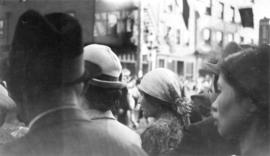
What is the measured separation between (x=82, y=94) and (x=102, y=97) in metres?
0.13

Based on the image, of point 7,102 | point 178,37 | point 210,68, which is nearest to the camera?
point 7,102

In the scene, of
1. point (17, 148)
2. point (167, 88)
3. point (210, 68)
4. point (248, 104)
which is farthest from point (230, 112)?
point (17, 148)

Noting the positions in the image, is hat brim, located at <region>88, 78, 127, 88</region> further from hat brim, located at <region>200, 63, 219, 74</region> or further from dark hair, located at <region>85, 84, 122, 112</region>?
hat brim, located at <region>200, 63, 219, 74</region>

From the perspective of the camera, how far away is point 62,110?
151 cm

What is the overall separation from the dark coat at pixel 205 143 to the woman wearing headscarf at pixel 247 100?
0.39 meters

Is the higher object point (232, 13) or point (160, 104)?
point (232, 13)

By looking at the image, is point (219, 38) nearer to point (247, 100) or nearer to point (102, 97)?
point (247, 100)

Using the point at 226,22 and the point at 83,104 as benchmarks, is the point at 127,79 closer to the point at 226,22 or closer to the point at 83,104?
the point at 83,104

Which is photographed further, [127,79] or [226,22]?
[226,22]

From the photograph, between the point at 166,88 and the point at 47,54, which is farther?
the point at 166,88

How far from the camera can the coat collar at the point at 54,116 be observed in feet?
4.95

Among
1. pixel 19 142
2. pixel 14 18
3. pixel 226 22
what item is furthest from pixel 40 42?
pixel 226 22

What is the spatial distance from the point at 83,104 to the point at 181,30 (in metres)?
0.64

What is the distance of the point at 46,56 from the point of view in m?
1.55
